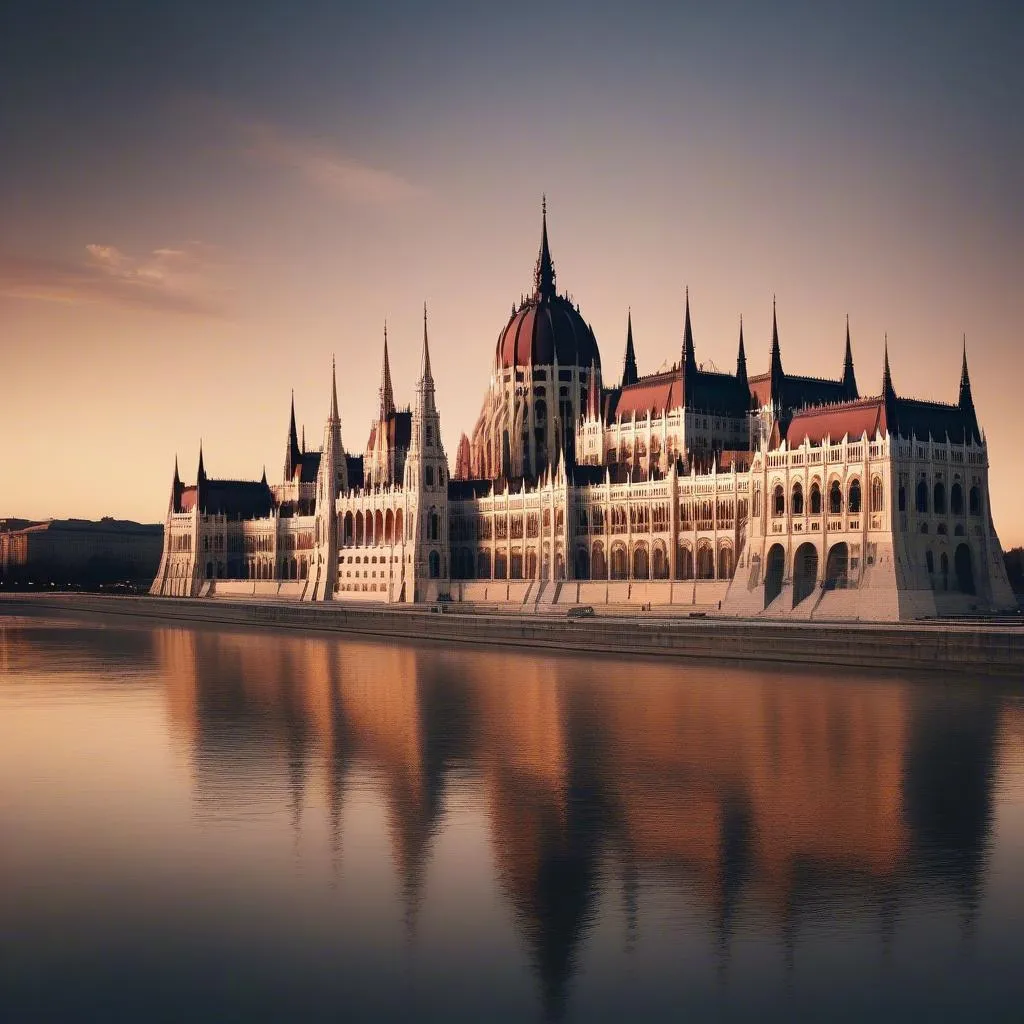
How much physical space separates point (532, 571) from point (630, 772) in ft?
295

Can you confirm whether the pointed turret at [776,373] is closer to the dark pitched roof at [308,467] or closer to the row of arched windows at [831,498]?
the row of arched windows at [831,498]

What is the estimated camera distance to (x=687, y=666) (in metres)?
68.3

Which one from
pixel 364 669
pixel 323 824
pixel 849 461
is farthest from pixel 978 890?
pixel 849 461

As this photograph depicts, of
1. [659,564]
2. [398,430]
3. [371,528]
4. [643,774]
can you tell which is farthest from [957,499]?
[398,430]

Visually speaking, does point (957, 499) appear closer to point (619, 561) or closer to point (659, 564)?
point (659, 564)

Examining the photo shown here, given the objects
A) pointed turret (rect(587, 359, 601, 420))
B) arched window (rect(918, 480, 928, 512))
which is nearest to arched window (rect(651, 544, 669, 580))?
arched window (rect(918, 480, 928, 512))

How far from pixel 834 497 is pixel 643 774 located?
60.9 m

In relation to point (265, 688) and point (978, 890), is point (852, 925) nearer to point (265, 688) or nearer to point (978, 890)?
point (978, 890)

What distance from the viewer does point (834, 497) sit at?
94062 mm

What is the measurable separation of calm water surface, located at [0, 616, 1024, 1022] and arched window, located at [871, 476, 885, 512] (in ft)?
131

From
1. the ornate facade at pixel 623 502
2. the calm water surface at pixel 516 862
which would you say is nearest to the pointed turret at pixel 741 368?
the ornate facade at pixel 623 502

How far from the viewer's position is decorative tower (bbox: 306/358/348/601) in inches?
5974

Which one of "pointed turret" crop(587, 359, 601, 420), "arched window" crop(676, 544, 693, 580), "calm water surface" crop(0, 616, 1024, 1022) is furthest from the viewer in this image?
"pointed turret" crop(587, 359, 601, 420)

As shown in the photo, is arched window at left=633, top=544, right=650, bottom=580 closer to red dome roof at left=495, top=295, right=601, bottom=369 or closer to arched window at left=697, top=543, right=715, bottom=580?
arched window at left=697, top=543, right=715, bottom=580
